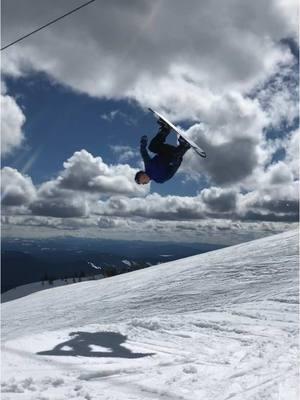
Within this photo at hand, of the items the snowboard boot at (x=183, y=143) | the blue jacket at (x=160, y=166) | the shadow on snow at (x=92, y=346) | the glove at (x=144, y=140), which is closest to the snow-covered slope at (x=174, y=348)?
the shadow on snow at (x=92, y=346)

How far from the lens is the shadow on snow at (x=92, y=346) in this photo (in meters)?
7.35

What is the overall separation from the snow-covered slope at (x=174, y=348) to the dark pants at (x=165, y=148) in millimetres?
3620

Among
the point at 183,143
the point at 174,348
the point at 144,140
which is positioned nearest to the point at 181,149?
the point at 183,143

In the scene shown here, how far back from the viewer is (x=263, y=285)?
12.2 metres

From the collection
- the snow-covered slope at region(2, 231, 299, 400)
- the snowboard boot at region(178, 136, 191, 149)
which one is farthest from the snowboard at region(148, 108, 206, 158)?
the snow-covered slope at region(2, 231, 299, 400)

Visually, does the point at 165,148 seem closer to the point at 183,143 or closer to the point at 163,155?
the point at 163,155

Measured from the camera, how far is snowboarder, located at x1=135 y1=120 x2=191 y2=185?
9.01 meters

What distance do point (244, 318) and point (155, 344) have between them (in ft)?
7.61

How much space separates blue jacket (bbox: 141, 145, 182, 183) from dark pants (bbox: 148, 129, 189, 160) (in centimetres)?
6

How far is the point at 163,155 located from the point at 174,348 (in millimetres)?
3920

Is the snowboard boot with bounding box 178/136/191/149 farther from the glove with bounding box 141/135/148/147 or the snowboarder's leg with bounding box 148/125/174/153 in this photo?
the glove with bounding box 141/135/148/147

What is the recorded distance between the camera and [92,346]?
8.04 meters

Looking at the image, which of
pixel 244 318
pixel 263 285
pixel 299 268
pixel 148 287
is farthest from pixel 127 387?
pixel 148 287

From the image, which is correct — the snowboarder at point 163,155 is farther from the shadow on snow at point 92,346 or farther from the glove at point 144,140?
the shadow on snow at point 92,346
